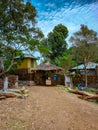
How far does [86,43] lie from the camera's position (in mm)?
20109

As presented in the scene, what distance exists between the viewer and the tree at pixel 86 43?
19719mm

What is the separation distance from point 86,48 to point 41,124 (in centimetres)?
1477

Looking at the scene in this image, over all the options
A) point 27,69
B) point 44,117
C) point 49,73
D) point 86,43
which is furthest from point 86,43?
point 44,117

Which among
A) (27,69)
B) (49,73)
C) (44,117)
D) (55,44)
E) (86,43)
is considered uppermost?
(55,44)

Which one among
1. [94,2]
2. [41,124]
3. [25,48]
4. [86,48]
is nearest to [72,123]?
[41,124]

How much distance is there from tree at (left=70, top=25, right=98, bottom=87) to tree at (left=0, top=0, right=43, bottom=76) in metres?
6.93

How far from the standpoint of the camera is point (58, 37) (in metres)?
32.2

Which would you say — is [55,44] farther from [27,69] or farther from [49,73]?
[27,69]

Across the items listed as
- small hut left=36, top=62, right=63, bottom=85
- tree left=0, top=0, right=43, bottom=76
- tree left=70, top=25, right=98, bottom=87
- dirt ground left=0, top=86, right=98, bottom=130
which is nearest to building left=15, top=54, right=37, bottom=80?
small hut left=36, top=62, right=63, bottom=85

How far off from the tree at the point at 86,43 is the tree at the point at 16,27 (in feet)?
22.7

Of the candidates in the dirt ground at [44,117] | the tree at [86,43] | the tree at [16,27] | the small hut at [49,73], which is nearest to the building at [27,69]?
the small hut at [49,73]

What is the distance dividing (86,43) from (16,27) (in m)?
9.59

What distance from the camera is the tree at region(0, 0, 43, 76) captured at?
525 inches

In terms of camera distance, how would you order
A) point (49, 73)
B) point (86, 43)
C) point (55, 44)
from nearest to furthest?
point (86, 43) < point (49, 73) < point (55, 44)
